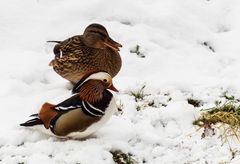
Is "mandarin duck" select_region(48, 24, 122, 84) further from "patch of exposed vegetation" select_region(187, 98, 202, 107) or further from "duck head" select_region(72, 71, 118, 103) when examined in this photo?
"duck head" select_region(72, 71, 118, 103)

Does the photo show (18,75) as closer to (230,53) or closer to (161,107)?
(161,107)

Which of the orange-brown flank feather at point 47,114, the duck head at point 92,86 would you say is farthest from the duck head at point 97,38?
the orange-brown flank feather at point 47,114

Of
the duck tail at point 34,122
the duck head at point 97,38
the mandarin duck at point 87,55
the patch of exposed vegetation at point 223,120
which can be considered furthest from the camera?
the duck head at point 97,38

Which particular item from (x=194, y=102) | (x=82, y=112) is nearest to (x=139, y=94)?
(x=194, y=102)

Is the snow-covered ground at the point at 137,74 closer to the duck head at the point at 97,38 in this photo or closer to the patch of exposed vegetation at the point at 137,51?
the patch of exposed vegetation at the point at 137,51

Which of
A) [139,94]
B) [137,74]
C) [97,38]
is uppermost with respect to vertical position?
[97,38]

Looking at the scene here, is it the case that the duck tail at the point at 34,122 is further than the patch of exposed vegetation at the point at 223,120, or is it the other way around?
the patch of exposed vegetation at the point at 223,120

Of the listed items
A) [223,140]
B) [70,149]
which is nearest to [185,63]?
[223,140]

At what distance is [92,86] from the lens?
450 centimetres

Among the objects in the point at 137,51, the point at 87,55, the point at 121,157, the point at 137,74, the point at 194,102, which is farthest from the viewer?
the point at 137,51

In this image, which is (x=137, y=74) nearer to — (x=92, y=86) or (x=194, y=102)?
(x=194, y=102)

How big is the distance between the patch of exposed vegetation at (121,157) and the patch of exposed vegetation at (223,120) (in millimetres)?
667

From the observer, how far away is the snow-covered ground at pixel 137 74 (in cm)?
452

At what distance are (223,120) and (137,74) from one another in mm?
1203
